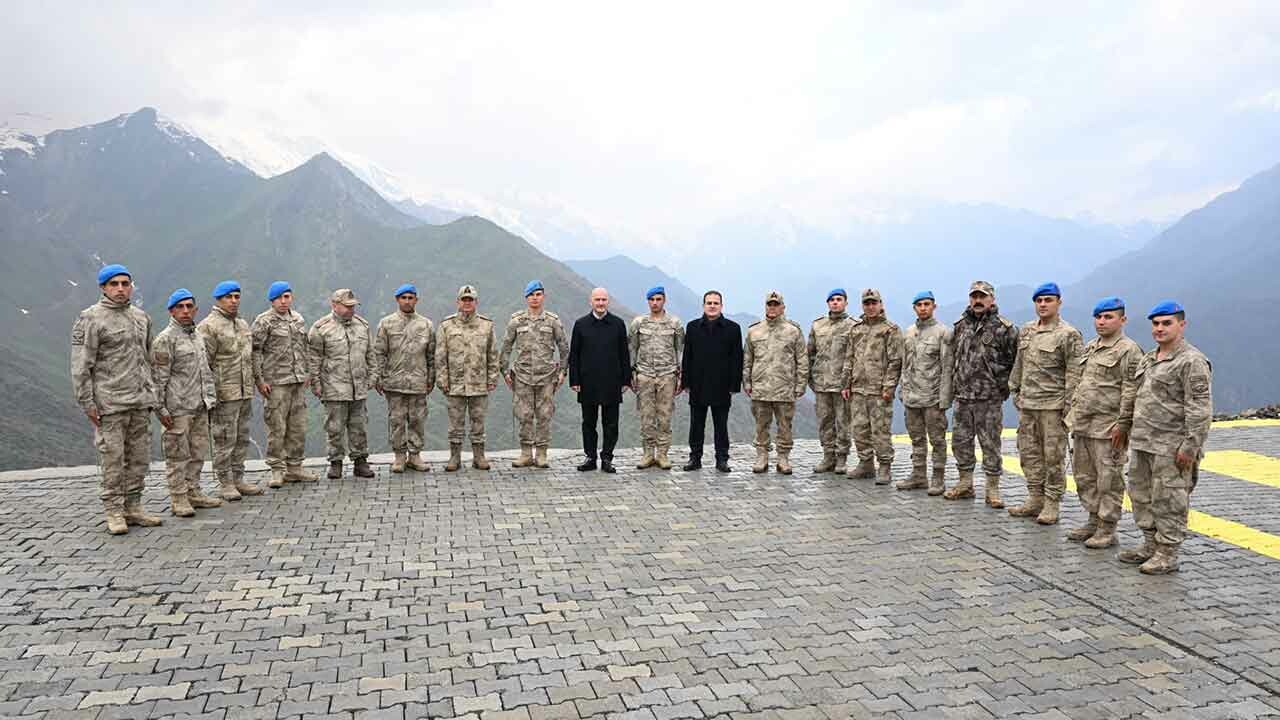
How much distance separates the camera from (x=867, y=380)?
966 centimetres

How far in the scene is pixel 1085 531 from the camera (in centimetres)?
742

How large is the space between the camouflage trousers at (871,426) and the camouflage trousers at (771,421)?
0.83 meters

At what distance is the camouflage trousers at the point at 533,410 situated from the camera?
10453 millimetres

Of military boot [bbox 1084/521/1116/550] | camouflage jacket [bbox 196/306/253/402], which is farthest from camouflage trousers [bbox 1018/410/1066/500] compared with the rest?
camouflage jacket [bbox 196/306/253/402]

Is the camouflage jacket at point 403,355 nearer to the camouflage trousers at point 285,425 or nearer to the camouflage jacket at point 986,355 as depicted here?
the camouflage trousers at point 285,425

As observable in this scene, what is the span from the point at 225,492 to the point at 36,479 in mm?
3048

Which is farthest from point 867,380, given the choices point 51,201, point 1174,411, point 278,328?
point 51,201

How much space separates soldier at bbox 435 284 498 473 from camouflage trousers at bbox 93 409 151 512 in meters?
3.44

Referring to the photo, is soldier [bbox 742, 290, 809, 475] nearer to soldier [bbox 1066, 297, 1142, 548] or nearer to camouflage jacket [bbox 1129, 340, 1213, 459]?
soldier [bbox 1066, 297, 1142, 548]

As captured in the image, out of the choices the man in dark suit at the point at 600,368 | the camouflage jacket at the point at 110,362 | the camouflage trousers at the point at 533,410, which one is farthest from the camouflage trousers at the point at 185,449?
the man in dark suit at the point at 600,368

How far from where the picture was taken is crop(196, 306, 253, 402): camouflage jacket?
869 centimetres

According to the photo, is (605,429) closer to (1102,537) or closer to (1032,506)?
(1032,506)

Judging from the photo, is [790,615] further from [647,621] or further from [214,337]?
[214,337]

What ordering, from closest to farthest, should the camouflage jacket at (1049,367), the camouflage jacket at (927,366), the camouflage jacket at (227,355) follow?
the camouflage jacket at (1049,367) → the camouflage jacket at (227,355) → the camouflage jacket at (927,366)
